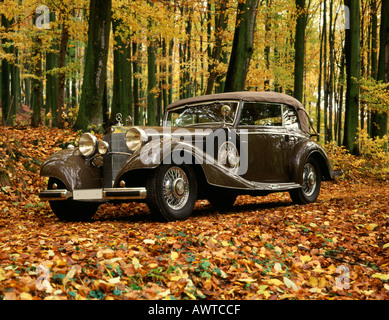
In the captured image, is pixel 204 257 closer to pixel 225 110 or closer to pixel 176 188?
pixel 176 188

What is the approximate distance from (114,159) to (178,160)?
3.70 ft

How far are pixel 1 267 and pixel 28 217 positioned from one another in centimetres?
303

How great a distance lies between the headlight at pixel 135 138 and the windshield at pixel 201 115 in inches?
58.3

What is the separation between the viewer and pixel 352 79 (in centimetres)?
1366

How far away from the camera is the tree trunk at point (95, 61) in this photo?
9148mm

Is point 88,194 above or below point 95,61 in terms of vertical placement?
below

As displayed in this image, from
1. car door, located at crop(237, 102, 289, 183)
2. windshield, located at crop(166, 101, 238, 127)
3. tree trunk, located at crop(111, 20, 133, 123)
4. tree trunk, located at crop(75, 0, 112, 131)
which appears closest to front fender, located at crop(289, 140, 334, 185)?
car door, located at crop(237, 102, 289, 183)

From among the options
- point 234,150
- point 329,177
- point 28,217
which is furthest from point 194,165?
point 329,177

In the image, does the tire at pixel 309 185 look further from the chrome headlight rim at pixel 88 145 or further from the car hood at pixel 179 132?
the chrome headlight rim at pixel 88 145

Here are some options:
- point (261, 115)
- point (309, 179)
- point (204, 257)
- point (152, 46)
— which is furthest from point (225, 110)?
point (152, 46)

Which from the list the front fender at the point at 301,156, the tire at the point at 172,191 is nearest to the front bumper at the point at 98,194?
the tire at the point at 172,191

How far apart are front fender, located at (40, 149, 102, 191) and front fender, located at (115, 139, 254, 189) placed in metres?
0.86

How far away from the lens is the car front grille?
5398 millimetres

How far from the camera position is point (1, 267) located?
2848 mm
